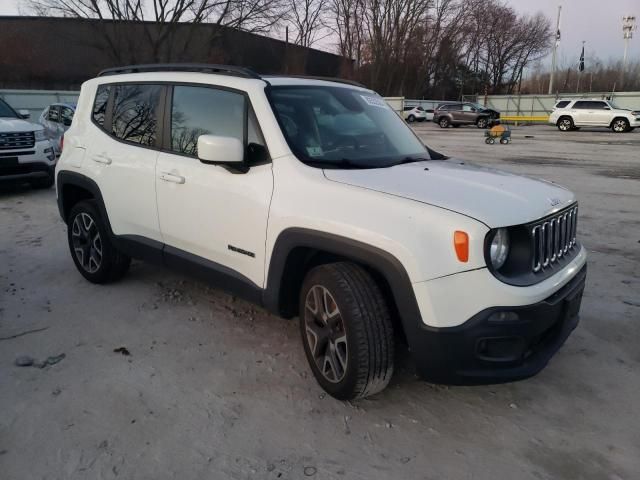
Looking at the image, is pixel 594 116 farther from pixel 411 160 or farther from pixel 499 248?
pixel 499 248

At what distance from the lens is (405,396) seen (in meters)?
3.00

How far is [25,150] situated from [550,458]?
355 inches

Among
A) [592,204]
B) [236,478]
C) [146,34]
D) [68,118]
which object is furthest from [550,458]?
[146,34]

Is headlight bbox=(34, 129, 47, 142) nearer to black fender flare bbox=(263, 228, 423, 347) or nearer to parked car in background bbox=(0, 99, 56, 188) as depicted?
parked car in background bbox=(0, 99, 56, 188)

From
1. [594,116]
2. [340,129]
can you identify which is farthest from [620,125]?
[340,129]

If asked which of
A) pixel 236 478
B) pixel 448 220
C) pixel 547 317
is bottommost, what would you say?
pixel 236 478

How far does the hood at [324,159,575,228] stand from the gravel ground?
113 centimetres

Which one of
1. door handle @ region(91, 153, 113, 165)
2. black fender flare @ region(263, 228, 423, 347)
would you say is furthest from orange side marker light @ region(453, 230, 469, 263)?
door handle @ region(91, 153, 113, 165)

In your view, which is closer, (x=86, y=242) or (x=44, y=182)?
(x=86, y=242)

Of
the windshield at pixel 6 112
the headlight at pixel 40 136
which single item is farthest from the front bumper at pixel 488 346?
the windshield at pixel 6 112

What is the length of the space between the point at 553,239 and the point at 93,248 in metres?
3.78

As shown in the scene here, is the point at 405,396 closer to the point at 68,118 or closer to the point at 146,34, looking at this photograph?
the point at 68,118

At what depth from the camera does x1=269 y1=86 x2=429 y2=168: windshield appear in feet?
10.3

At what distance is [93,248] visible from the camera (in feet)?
15.1
